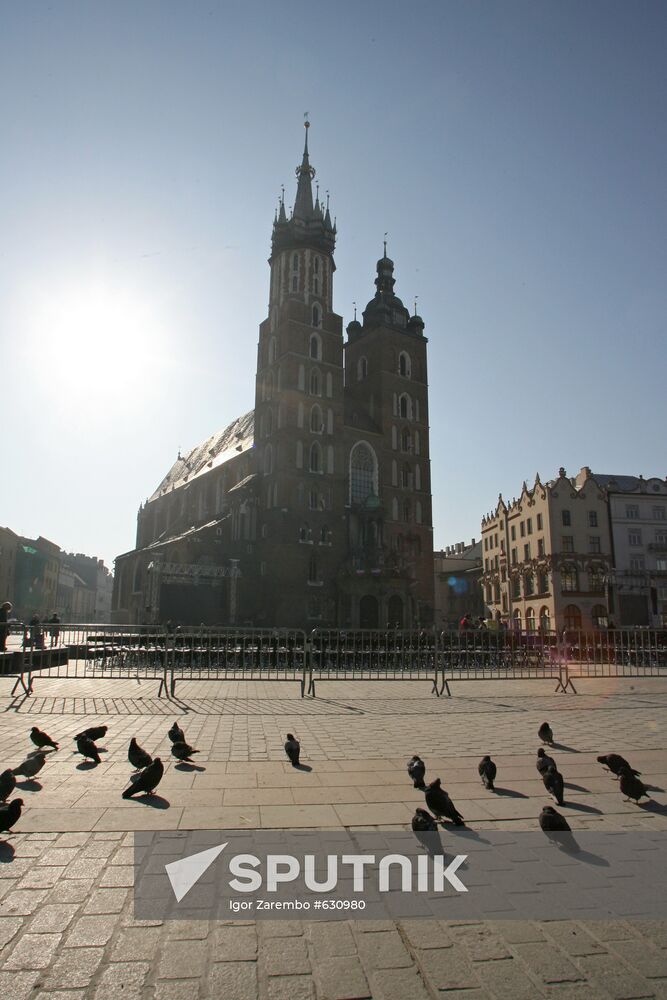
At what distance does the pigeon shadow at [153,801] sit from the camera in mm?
4953

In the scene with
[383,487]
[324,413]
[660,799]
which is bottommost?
[660,799]

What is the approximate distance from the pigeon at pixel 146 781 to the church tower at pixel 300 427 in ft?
123

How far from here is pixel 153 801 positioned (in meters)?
5.09

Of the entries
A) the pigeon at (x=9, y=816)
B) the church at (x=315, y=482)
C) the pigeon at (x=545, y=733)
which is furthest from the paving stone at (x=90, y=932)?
the church at (x=315, y=482)

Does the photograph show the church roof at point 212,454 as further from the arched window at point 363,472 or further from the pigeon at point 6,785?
the pigeon at point 6,785

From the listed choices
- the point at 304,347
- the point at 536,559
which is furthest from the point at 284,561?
the point at 536,559

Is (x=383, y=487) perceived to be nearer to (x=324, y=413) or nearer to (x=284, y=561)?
(x=324, y=413)

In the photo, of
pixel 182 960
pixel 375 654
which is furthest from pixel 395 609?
pixel 182 960

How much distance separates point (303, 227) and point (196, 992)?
56.2 metres

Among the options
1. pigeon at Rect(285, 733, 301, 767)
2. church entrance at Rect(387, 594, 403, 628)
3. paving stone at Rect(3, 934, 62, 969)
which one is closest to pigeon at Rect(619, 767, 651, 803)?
pigeon at Rect(285, 733, 301, 767)

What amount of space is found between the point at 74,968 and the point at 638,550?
176ft

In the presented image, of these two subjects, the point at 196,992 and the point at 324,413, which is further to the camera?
the point at 324,413

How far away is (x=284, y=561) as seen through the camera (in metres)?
43.2

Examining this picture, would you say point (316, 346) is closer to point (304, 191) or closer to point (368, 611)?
point (304, 191)
